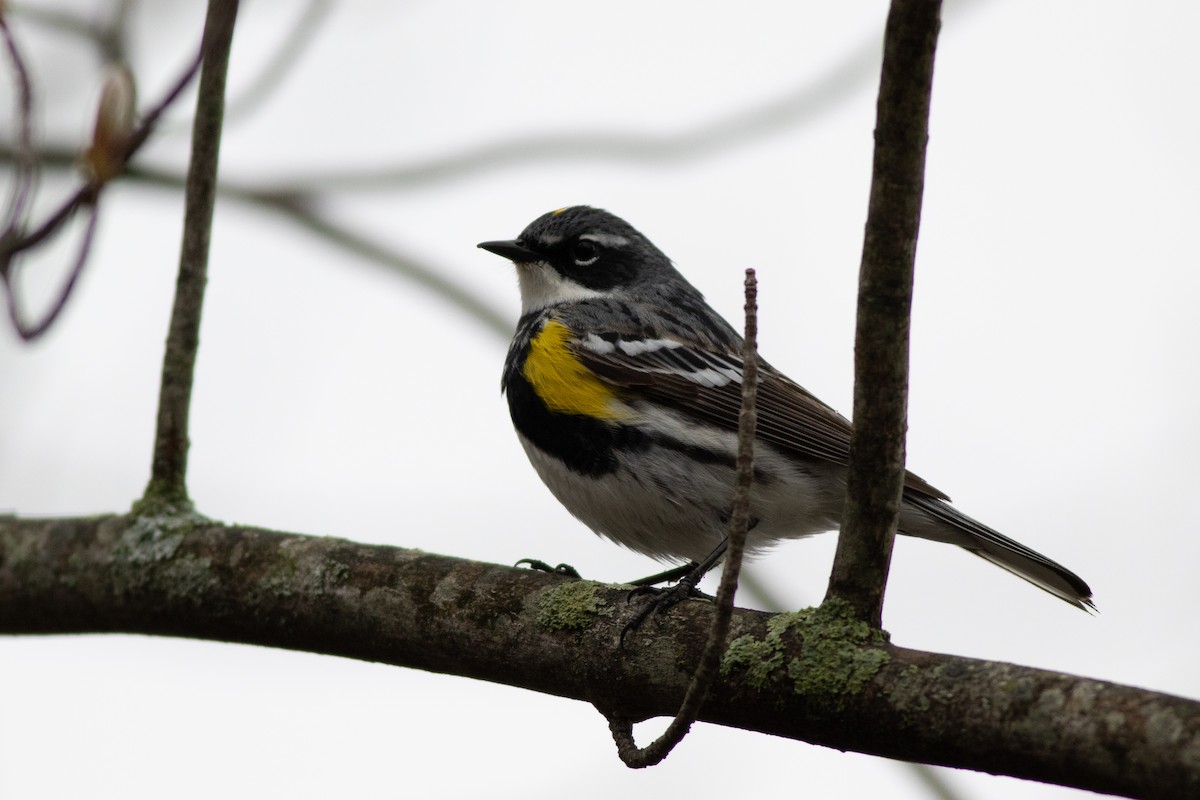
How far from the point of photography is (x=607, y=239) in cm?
731

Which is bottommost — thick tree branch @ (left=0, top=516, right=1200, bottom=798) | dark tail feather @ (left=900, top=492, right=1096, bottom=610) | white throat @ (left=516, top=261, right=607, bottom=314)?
thick tree branch @ (left=0, top=516, right=1200, bottom=798)

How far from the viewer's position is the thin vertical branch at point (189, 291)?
15.7 ft

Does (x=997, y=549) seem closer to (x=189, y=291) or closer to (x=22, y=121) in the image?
(x=189, y=291)

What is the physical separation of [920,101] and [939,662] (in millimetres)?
1463

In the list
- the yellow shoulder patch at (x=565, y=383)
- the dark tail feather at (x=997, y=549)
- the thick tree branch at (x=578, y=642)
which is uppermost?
the yellow shoulder patch at (x=565, y=383)

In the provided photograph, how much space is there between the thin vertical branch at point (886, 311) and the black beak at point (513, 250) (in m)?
3.74

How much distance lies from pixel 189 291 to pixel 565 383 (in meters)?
1.69

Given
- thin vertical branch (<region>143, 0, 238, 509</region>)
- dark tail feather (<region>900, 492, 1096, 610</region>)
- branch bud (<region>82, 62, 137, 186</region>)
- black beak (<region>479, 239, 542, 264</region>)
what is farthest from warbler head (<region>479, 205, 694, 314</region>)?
branch bud (<region>82, 62, 137, 186</region>)

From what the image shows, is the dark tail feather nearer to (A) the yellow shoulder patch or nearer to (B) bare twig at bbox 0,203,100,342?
(A) the yellow shoulder patch

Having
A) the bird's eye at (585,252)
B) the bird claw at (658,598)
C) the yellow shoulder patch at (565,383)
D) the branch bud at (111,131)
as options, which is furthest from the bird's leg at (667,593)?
the bird's eye at (585,252)

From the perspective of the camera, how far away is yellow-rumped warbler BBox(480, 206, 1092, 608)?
5391 mm

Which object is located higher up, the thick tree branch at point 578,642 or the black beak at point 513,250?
the black beak at point 513,250

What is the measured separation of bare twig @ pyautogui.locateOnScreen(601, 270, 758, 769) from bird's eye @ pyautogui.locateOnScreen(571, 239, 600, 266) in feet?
13.0

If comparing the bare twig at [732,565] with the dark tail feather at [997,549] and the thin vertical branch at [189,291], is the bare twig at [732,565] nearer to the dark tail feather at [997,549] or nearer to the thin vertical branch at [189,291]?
the dark tail feather at [997,549]
